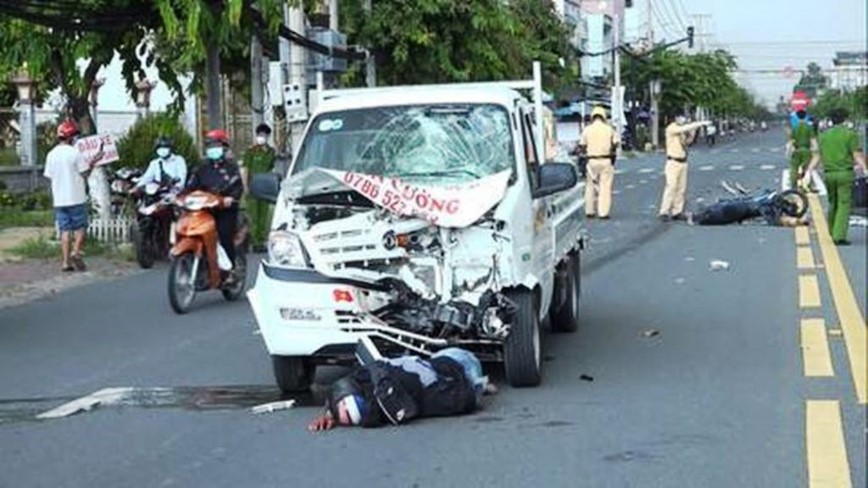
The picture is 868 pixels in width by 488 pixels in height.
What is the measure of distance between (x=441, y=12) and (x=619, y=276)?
37.0 feet

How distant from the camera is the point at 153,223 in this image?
16.4 m

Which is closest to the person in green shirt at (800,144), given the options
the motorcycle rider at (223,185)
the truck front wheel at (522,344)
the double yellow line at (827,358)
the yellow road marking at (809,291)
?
the double yellow line at (827,358)

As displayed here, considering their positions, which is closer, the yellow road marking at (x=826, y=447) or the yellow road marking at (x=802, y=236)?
the yellow road marking at (x=826, y=447)

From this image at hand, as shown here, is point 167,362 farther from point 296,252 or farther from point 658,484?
point 658,484

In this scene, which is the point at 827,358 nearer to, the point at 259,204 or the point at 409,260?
the point at 409,260

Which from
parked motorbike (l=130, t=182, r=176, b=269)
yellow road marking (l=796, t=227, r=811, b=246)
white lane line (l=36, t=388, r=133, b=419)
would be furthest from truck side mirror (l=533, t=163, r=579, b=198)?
yellow road marking (l=796, t=227, r=811, b=246)

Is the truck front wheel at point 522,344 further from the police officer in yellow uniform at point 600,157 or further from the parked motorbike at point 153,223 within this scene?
the police officer in yellow uniform at point 600,157

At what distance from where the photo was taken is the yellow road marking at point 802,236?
58.1 ft

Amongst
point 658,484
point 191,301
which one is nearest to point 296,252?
point 658,484

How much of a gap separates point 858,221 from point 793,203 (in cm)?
101

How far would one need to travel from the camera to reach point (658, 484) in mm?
6055

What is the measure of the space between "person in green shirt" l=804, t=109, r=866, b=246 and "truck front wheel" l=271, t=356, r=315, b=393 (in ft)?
33.5

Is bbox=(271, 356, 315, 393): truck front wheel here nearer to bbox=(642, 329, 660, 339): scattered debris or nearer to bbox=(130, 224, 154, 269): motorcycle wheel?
bbox=(642, 329, 660, 339): scattered debris

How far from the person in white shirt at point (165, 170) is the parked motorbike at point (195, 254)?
330cm
